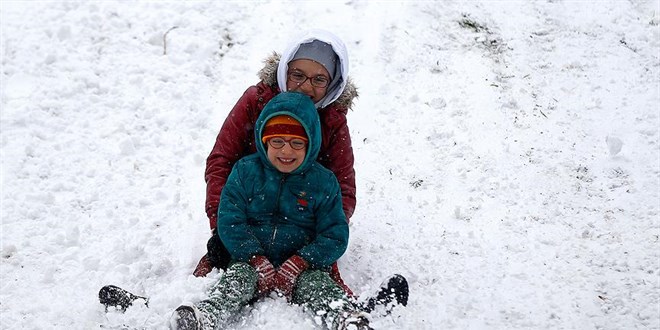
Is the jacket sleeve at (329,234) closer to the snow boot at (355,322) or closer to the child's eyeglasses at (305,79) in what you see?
the snow boot at (355,322)

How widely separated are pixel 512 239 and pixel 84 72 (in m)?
4.38

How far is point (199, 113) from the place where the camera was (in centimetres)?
574

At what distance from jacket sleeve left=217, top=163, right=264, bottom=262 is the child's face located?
27cm

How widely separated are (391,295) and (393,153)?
2.07 m

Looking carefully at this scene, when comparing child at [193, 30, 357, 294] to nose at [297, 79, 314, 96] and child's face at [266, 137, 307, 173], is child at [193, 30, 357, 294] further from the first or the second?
child's face at [266, 137, 307, 173]

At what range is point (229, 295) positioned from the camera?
3.28 metres

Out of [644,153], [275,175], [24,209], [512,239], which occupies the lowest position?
[24,209]

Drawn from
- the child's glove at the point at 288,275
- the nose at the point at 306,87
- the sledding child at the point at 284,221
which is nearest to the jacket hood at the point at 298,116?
the sledding child at the point at 284,221

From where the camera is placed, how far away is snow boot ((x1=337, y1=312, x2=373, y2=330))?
3.09m

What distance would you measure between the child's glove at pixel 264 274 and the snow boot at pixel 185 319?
55cm

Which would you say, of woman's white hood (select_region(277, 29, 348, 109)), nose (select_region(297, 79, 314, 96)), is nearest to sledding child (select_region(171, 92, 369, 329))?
nose (select_region(297, 79, 314, 96))

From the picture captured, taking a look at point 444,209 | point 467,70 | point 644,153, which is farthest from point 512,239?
point 467,70

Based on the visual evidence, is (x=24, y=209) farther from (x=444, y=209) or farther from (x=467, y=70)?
(x=467, y=70)

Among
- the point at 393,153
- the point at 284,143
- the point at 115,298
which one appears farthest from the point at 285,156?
the point at 393,153
